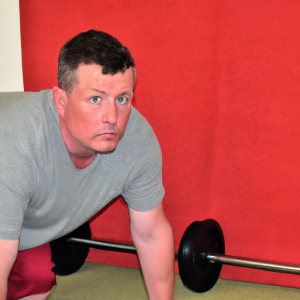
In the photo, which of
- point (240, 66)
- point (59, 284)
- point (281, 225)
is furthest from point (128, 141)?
point (59, 284)

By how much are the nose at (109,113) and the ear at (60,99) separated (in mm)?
115

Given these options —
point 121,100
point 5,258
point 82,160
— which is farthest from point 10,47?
point 5,258

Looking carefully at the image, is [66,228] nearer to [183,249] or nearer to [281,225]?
[183,249]

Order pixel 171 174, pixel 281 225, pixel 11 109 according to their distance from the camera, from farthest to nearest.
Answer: pixel 171 174 → pixel 281 225 → pixel 11 109

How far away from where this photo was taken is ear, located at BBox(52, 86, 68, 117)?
0.90 meters

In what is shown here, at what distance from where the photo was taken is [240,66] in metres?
1.50

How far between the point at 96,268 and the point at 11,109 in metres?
1.22

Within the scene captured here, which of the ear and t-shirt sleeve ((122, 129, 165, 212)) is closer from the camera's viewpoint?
the ear

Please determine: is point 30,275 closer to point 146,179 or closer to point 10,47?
point 146,179

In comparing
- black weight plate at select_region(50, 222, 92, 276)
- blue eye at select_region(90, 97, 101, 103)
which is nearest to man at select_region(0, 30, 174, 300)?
blue eye at select_region(90, 97, 101, 103)

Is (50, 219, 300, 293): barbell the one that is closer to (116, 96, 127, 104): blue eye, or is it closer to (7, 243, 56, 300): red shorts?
(7, 243, 56, 300): red shorts

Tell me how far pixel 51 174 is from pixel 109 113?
0.78 ft

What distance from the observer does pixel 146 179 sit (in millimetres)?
1108

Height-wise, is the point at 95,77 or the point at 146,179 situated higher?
the point at 95,77
